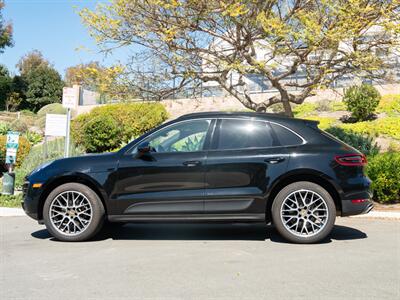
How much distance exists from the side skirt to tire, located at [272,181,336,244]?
277mm

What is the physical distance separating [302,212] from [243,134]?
4.31 ft

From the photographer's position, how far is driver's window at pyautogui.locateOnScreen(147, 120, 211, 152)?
661cm

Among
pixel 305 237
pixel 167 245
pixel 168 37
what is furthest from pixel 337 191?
pixel 168 37

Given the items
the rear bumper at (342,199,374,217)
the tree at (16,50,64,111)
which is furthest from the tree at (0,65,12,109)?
the rear bumper at (342,199,374,217)

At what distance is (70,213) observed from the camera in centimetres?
655

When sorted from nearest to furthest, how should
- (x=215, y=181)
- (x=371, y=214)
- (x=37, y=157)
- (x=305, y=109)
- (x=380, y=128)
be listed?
(x=215, y=181), (x=371, y=214), (x=37, y=157), (x=380, y=128), (x=305, y=109)

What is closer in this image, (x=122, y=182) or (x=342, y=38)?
(x=122, y=182)

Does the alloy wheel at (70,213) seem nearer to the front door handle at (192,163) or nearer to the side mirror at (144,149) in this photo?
the side mirror at (144,149)

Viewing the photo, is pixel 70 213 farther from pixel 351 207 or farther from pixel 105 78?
pixel 105 78

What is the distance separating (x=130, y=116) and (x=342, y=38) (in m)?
10.8

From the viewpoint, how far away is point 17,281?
15.7 feet

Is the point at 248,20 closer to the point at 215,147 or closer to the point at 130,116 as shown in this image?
the point at 215,147

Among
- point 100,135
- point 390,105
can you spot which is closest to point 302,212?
point 100,135

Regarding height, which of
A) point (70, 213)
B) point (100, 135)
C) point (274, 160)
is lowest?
point (70, 213)
